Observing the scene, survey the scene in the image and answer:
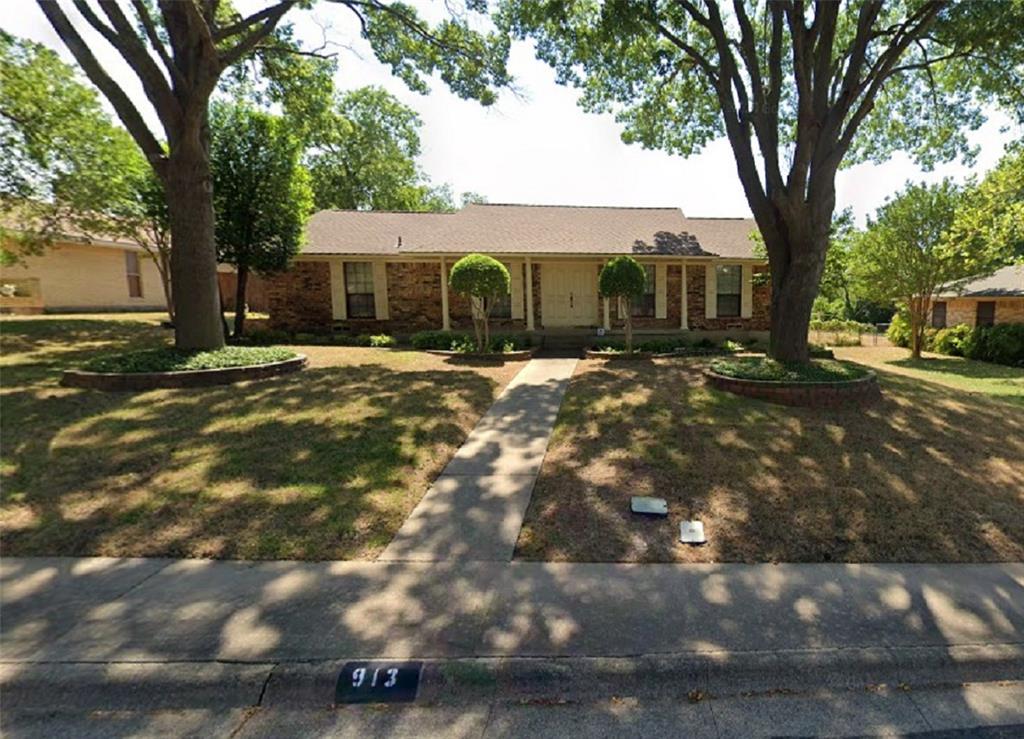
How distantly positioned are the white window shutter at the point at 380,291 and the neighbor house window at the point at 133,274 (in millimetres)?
12932

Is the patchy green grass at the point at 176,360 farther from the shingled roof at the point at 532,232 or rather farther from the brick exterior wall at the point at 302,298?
the shingled roof at the point at 532,232

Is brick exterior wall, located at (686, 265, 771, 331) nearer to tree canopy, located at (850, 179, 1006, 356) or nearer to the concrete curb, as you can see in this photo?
tree canopy, located at (850, 179, 1006, 356)

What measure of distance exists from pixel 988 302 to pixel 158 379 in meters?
31.9

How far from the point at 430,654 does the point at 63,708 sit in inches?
68.5

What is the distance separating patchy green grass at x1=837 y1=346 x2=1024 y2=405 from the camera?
427 inches

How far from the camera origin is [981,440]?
636 centimetres

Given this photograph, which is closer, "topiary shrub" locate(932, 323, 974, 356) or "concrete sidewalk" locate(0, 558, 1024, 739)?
"concrete sidewalk" locate(0, 558, 1024, 739)

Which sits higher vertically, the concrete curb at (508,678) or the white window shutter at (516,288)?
the white window shutter at (516,288)

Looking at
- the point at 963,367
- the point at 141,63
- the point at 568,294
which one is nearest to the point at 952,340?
the point at 963,367

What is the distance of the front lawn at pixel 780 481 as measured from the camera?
396 centimetres

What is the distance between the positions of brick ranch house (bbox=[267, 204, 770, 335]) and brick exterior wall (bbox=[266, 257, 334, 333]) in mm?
31

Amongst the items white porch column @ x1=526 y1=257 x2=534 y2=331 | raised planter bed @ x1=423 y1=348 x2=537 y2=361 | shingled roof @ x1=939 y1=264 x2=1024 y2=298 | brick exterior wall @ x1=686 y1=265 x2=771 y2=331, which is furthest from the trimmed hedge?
raised planter bed @ x1=423 y1=348 x2=537 y2=361

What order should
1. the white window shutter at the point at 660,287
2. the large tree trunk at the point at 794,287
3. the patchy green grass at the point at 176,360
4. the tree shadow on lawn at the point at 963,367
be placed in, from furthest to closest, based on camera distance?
the white window shutter at the point at 660,287
the tree shadow on lawn at the point at 963,367
the large tree trunk at the point at 794,287
the patchy green grass at the point at 176,360

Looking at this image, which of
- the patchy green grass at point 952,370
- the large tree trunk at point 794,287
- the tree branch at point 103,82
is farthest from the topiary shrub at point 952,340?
the tree branch at point 103,82
